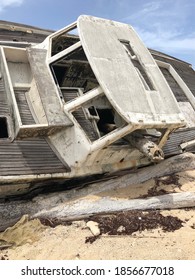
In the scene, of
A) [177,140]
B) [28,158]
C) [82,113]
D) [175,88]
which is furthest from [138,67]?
[175,88]

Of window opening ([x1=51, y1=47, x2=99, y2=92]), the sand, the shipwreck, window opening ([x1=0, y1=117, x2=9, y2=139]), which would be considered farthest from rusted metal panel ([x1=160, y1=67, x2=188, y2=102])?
window opening ([x1=0, y1=117, x2=9, y2=139])

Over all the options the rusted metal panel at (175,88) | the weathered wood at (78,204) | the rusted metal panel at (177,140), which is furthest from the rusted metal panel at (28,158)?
the rusted metal panel at (175,88)

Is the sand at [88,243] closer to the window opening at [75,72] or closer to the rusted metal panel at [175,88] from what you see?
the window opening at [75,72]

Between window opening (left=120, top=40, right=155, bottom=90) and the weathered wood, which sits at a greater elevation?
window opening (left=120, top=40, right=155, bottom=90)

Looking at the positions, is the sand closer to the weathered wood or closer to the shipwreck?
Answer: the weathered wood

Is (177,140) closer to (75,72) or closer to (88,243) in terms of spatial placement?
(75,72)

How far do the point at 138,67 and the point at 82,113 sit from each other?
2.32 m

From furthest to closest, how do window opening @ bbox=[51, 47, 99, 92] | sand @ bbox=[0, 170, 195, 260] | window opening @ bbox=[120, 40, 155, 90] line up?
window opening @ bbox=[51, 47, 99, 92]
window opening @ bbox=[120, 40, 155, 90]
sand @ bbox=[0, 170, 195, 260]

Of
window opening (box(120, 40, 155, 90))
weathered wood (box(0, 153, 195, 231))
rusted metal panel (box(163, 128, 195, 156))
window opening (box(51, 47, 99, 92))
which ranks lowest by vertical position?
weathered wood (box(0, 153, 195, 231))

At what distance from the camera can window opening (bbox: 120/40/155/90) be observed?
11211 mm

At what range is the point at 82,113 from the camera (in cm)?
1113

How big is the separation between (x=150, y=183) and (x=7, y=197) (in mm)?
4376

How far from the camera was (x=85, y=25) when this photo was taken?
1123cm
